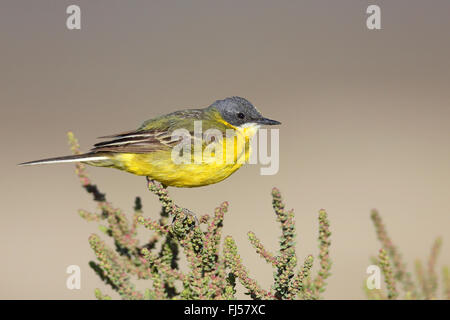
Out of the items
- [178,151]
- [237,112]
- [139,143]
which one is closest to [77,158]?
[139,143]

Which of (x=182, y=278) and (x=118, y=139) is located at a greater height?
(x=118, y=139)

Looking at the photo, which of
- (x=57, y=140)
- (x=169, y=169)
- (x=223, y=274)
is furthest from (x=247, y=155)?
(x=57, y=140)

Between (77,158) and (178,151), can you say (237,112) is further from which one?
(77,158)

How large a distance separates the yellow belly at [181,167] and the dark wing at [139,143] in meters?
0.05

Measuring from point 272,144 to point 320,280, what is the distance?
2331 mm

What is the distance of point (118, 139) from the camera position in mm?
3338

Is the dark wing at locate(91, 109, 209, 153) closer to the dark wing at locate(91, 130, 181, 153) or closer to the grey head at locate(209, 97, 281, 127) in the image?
the dark wing at locate(91, 130, 181, 153)

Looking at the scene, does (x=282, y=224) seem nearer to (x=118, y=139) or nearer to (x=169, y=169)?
(x=169, y=169)

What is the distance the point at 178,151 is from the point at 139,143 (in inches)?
10.5

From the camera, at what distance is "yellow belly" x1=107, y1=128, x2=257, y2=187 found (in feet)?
10.2

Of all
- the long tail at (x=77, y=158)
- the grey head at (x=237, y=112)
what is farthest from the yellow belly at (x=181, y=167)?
the grey head at (x=237, y=112)

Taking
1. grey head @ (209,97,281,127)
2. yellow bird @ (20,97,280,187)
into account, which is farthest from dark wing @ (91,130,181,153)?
grey head @ (209,97,281,127)

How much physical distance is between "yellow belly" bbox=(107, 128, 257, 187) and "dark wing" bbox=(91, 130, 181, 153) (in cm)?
5

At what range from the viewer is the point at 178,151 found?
127 inches
